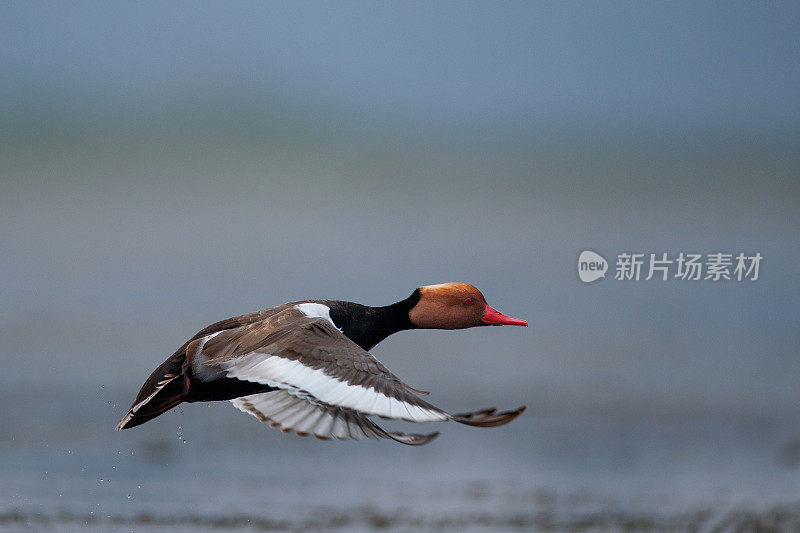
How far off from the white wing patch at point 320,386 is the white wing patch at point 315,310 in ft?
1.75

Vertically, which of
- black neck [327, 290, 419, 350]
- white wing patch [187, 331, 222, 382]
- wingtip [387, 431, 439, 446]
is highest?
black neck [327, 290, 419, 350]

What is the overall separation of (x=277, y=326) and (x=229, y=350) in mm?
236

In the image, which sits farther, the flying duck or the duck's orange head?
the duck's orange head

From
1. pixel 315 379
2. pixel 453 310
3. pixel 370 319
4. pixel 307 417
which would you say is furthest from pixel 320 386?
pixel 453 310

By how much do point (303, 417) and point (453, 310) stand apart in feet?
3.48

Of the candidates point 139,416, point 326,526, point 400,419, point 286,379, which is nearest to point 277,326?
point 286,379

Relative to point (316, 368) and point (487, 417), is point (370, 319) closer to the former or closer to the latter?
point (316, 368)

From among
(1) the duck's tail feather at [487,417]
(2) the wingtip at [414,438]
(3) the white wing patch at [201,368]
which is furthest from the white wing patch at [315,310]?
(1) the duck's tail feather at [487,417]

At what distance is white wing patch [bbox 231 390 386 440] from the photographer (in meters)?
3.77

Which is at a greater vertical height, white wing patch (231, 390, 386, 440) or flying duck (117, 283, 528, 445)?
flying duck (117, 283, 528, 445)

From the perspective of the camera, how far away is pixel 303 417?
3.95m

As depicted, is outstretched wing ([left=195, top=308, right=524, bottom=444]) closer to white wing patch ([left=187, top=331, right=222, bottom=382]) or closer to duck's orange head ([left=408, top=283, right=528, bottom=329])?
white wing patch ([left=187, top=331, right=222, bottom=382])

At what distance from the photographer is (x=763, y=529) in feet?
17.8

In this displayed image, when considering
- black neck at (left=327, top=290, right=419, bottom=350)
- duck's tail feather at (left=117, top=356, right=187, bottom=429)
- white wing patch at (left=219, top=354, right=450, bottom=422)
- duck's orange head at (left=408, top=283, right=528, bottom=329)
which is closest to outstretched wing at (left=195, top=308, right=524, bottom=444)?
white wing patch at (left=219, top=354, right=450, bottom=422)
